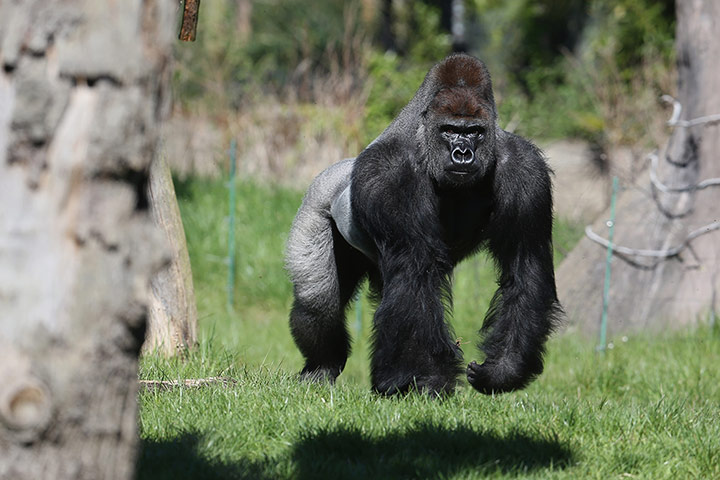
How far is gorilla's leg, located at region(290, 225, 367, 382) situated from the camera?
481 centimetres

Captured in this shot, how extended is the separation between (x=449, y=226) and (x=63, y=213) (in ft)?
8.55

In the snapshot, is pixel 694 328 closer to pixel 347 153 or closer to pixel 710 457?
pixel 710 457

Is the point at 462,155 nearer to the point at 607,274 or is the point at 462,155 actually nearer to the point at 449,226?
the point at 449,226

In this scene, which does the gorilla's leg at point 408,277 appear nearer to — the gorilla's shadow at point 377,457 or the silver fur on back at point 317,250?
the silver fur on back at point 317,250

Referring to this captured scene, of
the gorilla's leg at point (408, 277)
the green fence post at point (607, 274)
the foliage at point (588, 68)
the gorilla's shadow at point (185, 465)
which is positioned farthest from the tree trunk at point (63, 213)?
the foliage at point (588, 68)

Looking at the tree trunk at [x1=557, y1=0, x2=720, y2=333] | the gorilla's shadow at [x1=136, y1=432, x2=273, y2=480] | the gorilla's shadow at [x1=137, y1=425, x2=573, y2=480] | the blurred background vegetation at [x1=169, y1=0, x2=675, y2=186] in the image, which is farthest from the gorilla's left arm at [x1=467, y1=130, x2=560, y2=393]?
the blurred background vegetation at [x1=169, y1=0, x2=675, y2=186]

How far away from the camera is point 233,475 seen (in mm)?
2668

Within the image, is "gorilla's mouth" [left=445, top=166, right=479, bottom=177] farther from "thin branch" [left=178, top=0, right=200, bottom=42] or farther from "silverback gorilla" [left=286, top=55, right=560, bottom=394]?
"thin branch" [left=178, top=0, right=200, bottom=42]

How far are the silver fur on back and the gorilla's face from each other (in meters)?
0.76

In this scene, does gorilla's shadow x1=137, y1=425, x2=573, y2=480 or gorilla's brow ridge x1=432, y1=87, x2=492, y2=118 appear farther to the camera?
gorilla's brow ridge x1=432, y1=87, x2=492, y2=118

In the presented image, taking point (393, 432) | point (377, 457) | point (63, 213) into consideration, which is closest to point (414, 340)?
point (393, 432)

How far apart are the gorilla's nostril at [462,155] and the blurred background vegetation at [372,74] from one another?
476cm

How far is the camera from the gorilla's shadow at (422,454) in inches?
111

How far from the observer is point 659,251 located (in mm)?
6676
